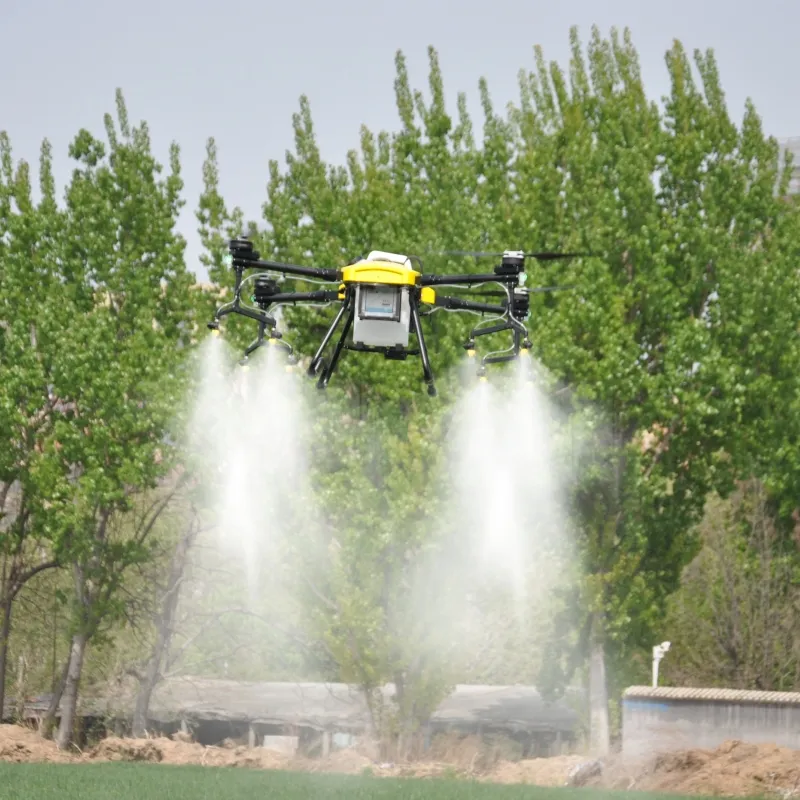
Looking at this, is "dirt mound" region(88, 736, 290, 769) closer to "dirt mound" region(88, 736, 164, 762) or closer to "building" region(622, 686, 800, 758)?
"dirt mound" region(88, 736, 164, 762)

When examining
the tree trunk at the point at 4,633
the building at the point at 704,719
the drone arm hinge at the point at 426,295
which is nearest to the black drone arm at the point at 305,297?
the drone arm hinge at the point at 426,295

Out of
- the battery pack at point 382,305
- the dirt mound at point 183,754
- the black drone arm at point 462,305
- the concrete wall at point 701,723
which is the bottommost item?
the dirt mound at point 183,754

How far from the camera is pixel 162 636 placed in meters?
41.2

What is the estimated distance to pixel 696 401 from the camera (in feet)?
114

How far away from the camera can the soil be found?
2702 cm

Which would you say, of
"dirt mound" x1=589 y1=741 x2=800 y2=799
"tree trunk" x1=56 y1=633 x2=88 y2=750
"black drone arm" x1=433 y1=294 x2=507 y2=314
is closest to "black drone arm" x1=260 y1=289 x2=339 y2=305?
"black drone arm" x1=433 y1=294 x2=507 y2=314

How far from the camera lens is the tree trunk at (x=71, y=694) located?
37938 mm

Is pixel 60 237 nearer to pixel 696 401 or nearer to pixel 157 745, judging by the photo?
pixel 157 745

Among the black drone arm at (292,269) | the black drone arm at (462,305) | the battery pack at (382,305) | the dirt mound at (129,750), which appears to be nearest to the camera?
the black drone arm at (292,269)

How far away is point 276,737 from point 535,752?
7.92 meters

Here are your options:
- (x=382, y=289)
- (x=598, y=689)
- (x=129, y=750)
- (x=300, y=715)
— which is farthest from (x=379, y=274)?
(x=300, y=715)

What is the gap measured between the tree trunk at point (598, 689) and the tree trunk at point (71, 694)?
12261 mm

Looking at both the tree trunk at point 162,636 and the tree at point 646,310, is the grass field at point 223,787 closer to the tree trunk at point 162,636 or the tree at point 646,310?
the tree at point 646,310

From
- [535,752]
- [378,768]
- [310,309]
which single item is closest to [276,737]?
[535,752]
